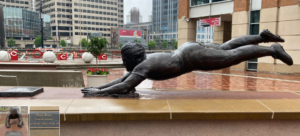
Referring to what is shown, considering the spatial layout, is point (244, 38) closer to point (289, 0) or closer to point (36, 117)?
point (36, 117)

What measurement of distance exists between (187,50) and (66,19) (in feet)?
338

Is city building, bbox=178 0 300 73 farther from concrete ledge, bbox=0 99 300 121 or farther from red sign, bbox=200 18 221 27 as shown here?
concrete ledge, bbox=0 99 300 121

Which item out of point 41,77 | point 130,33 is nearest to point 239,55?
point 41,77

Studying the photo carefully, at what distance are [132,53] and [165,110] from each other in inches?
49.5

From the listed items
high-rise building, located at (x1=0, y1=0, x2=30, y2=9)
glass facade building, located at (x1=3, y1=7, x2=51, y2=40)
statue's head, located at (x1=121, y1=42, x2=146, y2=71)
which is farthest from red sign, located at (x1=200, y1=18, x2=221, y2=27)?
high-rise building, located at (x1=0, y1=0, x2=30, y2=9)

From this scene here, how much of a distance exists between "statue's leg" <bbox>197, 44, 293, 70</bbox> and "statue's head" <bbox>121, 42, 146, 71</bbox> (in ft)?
3.58

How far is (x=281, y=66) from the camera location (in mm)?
14641

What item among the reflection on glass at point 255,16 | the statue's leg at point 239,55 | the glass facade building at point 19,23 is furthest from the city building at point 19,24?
the statue's leg at point 239,55

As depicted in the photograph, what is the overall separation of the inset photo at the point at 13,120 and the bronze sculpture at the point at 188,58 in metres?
1.72

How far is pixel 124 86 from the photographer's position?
3.92 m

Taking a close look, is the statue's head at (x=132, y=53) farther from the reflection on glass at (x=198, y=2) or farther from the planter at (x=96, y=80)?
the reflection on glass at (x=198, y=2)

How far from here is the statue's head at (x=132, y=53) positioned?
3946 mm

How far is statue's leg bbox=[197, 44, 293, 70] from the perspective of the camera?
3.72m

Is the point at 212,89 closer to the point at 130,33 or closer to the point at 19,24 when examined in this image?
the point at 19,24
